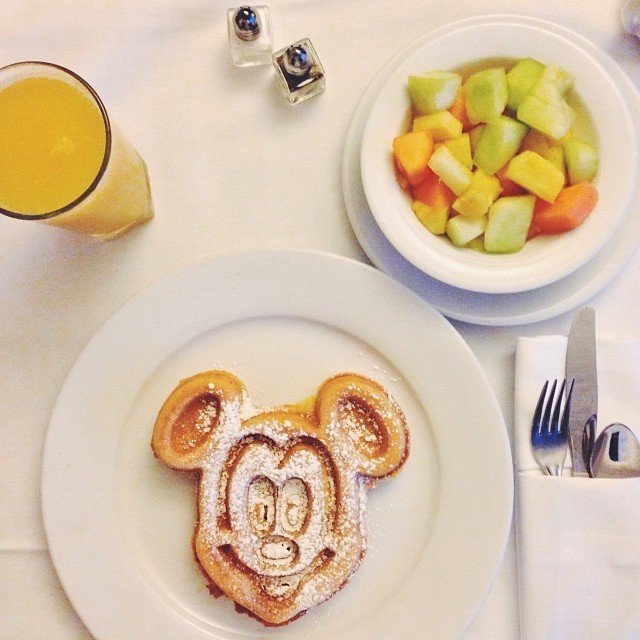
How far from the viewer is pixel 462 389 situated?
1198 millimetres

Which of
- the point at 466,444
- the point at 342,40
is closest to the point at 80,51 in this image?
the point at 342,40

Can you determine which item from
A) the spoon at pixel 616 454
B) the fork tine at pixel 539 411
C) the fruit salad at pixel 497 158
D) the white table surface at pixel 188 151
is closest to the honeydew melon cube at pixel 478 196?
the fruit salad at pixel 497 158

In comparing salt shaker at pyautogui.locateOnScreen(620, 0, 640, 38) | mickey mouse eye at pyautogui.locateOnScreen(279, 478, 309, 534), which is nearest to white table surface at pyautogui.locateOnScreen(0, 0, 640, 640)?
salt shaker at pyautogui.locateOnScreen(620, 0, 640, 38)

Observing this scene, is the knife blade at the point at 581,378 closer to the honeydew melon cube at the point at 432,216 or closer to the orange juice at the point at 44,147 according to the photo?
the honeydew melon cube at the point at 432,216

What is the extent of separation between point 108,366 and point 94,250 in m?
0.25

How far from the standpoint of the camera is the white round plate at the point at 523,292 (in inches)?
47.9

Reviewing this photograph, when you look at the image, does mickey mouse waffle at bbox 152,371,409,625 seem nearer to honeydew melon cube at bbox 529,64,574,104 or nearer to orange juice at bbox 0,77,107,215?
orange juice at bbox 0,77,107,215

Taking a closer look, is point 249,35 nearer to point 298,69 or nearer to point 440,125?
point 298,69

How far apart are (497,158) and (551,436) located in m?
0.53

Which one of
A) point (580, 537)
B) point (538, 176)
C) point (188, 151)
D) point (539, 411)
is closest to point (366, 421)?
point (539, 411)

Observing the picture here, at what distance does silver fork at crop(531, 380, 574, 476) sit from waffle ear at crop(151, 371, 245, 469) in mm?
567

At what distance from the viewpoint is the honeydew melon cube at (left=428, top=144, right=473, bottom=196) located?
1146mm

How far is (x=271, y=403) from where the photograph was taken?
4.15 ft

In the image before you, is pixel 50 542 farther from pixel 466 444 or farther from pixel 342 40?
pixel 342 40
